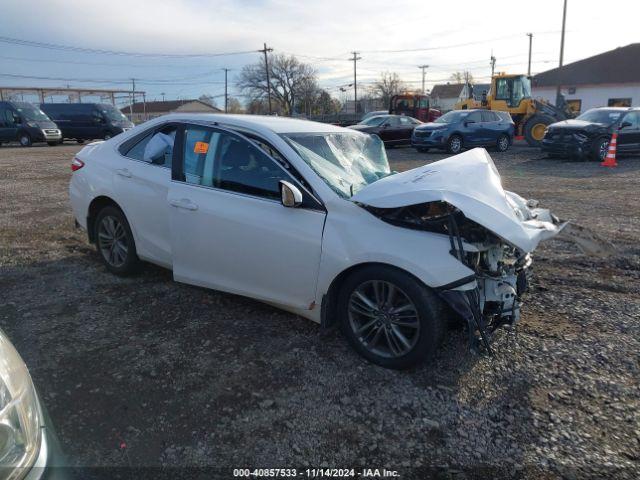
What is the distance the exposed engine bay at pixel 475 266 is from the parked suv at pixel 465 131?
50.9ft

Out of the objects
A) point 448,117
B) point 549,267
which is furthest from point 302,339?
point 448,117

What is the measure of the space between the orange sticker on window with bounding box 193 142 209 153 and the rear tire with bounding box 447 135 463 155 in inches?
612

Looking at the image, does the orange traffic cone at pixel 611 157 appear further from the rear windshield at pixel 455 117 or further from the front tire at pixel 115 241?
the front tire at pixel 115 241

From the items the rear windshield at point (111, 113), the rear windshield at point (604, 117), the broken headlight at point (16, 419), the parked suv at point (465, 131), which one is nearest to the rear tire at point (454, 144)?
the parked suv at point (465, 131)

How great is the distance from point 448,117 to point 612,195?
10.1 meters

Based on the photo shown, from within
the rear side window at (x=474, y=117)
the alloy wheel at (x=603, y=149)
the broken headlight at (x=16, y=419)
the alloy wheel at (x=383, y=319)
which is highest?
the rear side window at (x=474, y=117)

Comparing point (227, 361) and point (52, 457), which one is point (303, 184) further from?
point (52, 457)

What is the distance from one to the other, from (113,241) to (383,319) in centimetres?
302

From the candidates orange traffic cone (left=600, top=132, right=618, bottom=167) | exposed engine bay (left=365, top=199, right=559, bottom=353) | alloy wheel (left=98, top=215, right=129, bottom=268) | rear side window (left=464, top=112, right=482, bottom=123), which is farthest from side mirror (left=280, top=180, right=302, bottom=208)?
rear side window (left=464, top=112, right=482, bottom=123)

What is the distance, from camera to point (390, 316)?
317cm

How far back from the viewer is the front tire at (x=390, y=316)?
3020 millimetres

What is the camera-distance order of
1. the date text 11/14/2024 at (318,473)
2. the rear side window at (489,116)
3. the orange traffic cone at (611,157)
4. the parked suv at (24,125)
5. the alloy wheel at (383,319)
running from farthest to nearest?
the parked suv at (24,125) → the rear side window at (489,116) → the orange traffic cone at (611,157) → the alloy wheel at (383,319) → the date text 11/14/2024 at (318,473)

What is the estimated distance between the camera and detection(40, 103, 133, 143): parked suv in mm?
26312

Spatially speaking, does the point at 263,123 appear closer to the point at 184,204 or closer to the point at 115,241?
the point at 184,204
